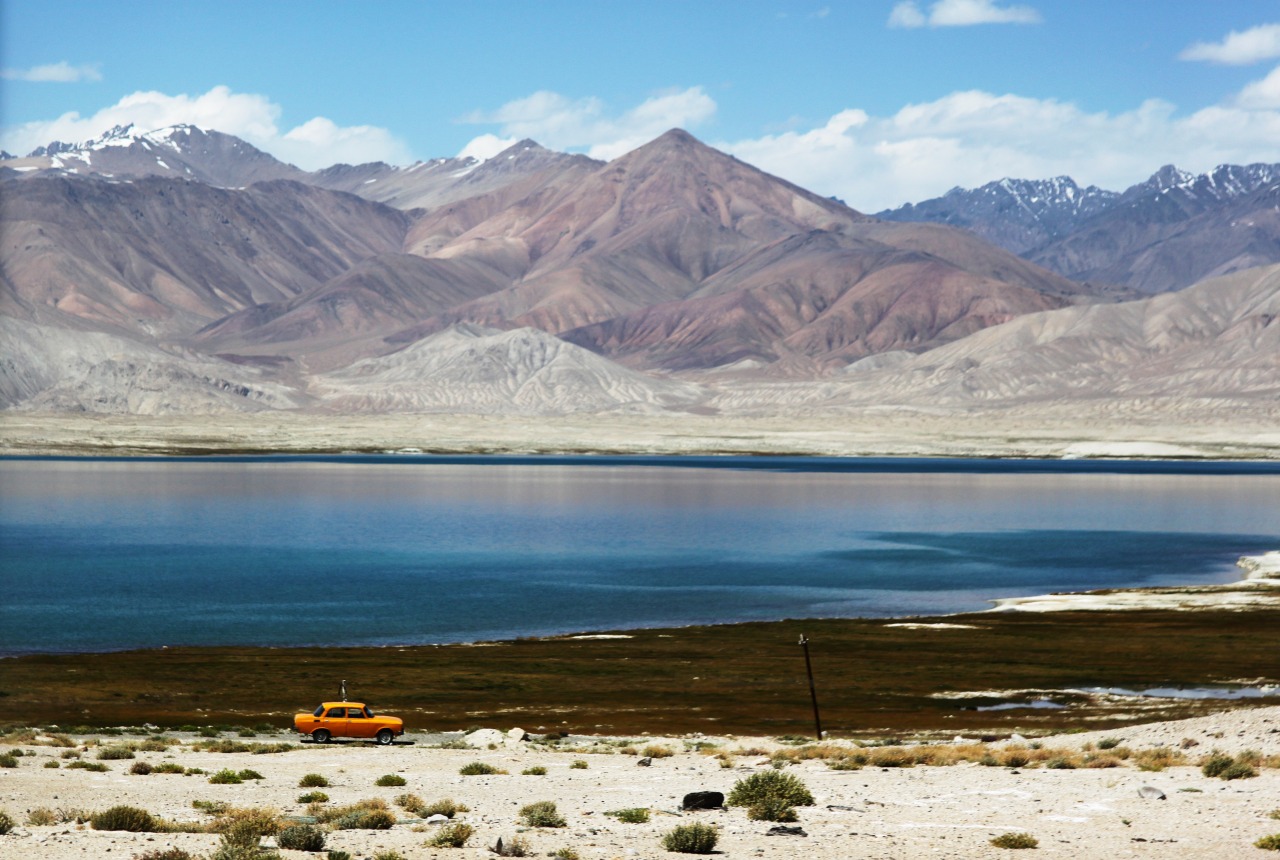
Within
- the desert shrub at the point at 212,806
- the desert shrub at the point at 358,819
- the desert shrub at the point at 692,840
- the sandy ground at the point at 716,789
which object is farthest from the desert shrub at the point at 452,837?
the desert shrub at the point at 212,806

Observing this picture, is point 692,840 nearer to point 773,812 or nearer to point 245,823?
point 773,812

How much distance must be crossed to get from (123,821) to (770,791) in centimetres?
806

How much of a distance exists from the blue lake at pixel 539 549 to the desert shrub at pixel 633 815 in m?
26.9

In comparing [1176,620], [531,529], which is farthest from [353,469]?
[1176,620]

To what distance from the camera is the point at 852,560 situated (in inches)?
2702

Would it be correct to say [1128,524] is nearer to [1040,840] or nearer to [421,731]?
[421,731]

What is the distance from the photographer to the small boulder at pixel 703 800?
19359 mm

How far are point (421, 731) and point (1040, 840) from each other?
51.3 ft

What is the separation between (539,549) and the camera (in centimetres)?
7106

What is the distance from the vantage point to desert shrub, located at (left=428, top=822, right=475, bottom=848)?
53.7 feet

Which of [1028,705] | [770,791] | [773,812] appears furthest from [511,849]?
[1028,705]

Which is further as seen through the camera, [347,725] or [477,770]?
[347,725]

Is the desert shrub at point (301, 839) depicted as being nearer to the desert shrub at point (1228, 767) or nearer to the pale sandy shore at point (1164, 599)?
the desert shrub at point (1228, 767)

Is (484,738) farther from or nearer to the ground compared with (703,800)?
nearer to the ground
